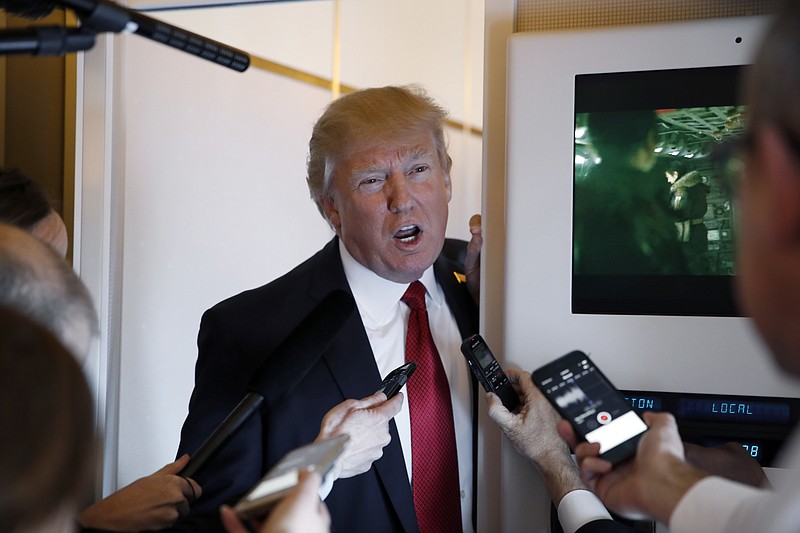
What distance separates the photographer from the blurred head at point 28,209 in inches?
75.3

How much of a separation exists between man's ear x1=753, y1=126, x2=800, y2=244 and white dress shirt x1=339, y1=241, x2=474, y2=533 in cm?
125

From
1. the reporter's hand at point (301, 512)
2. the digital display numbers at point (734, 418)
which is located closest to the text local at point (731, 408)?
the digital display numbers at point (734, 418)

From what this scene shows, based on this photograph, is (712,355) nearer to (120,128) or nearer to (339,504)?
(339,504)

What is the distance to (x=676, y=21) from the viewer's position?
1787mm

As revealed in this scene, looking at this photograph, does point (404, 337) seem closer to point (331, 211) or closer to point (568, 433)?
point (331, 211)

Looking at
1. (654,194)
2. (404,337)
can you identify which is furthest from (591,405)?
(404,337)

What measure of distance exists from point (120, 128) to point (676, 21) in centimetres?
158

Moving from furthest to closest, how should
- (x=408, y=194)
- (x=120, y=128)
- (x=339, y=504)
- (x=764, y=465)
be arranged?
(x=120, y=128), (x=408, y=194), (x=339, y=504), (x=764, y=465)

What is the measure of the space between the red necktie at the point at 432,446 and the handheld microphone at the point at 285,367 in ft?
1.16

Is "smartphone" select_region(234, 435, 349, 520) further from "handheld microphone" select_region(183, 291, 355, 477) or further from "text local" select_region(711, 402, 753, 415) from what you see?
"text local" select_region(711, 402, 753, 415)

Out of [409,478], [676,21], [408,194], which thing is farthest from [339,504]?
[676,21]

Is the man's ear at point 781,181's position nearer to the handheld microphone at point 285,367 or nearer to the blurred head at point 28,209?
the handheld microphone at point 285,367

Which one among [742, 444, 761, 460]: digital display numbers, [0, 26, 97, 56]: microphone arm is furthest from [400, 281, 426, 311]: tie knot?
[0, 26, 97, 56]: microphone arm

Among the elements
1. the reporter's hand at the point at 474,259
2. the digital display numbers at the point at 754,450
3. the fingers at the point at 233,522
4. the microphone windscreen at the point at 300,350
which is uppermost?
the reporter's hand at the point at 474,259
